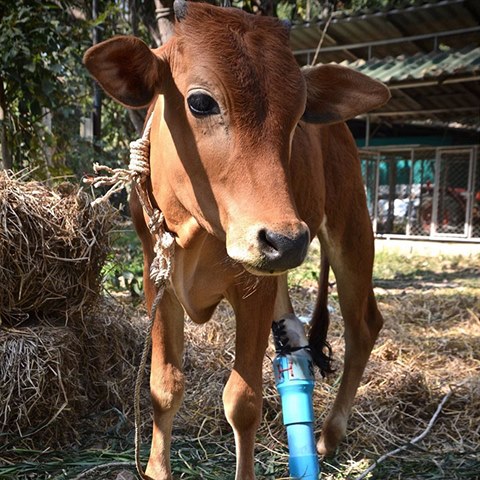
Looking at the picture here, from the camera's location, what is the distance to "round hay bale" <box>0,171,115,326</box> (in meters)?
3.27

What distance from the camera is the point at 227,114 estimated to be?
192 cm

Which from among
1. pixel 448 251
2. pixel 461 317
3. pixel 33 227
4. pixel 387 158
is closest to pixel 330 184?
pixel 33 227

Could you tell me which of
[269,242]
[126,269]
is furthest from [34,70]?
[269,242]

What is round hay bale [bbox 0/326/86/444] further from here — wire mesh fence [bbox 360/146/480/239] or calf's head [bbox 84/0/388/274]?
wire mesh fence [bbox 360/146/480/239]

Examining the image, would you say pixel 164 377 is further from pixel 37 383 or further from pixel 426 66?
pixel 426 66

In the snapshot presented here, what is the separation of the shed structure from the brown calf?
728 centimetres

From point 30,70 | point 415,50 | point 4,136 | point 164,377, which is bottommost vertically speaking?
point 164,377

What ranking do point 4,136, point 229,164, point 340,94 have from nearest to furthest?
point 229,164 < point 340,94 < point 4,136

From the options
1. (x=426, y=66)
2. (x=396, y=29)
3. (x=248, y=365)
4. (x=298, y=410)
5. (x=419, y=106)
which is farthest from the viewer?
(x=419, y=106)

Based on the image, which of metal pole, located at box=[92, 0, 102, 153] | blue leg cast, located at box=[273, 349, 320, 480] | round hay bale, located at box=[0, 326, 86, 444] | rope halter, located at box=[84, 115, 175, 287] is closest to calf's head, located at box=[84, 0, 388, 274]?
rope halter, located at box=[84, 115, 175, 287]

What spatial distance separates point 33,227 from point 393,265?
8511 millimetres

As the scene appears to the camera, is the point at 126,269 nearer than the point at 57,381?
No

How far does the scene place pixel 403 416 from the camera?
3830mm

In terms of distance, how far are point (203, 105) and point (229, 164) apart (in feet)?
0.71
